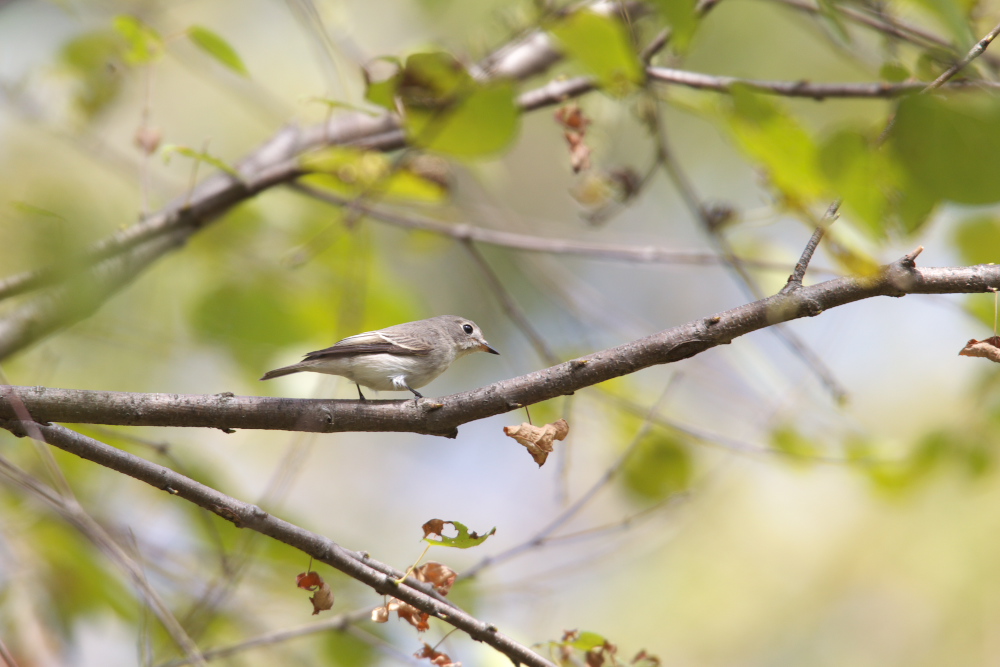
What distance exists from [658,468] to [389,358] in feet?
4.82

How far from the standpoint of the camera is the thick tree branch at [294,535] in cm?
200

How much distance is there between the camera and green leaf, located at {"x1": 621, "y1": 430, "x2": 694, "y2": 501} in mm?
3807

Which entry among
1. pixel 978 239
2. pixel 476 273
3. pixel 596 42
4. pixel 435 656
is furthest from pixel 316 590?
pixel 476 273

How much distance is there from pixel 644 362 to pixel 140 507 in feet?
11.5

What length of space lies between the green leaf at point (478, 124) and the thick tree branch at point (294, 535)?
1.08 m

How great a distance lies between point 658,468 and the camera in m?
3.83

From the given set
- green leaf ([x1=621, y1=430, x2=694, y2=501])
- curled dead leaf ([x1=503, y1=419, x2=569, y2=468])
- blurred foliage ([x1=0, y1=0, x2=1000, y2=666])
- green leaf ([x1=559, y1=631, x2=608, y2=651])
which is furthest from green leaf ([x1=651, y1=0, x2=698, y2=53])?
green leaf ([x1=621, y1=430, x2=694, y2=501])

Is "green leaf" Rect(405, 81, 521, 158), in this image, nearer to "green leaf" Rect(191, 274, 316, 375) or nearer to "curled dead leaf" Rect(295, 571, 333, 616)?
"curled dead leaf" Rect(295, 571, 333, 616)

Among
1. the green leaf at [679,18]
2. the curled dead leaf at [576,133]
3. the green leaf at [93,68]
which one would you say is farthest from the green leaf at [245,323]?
the green leaf at [679,18]

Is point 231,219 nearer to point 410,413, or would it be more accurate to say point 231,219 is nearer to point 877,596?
point 410,413

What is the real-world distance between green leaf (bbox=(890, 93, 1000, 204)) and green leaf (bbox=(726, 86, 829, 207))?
221 mm

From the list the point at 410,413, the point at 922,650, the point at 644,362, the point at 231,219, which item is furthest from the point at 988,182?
the point at 922,650

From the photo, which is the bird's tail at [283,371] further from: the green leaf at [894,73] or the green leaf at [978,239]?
the green leaf at [978,239]

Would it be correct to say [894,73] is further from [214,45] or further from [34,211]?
[34,211]
